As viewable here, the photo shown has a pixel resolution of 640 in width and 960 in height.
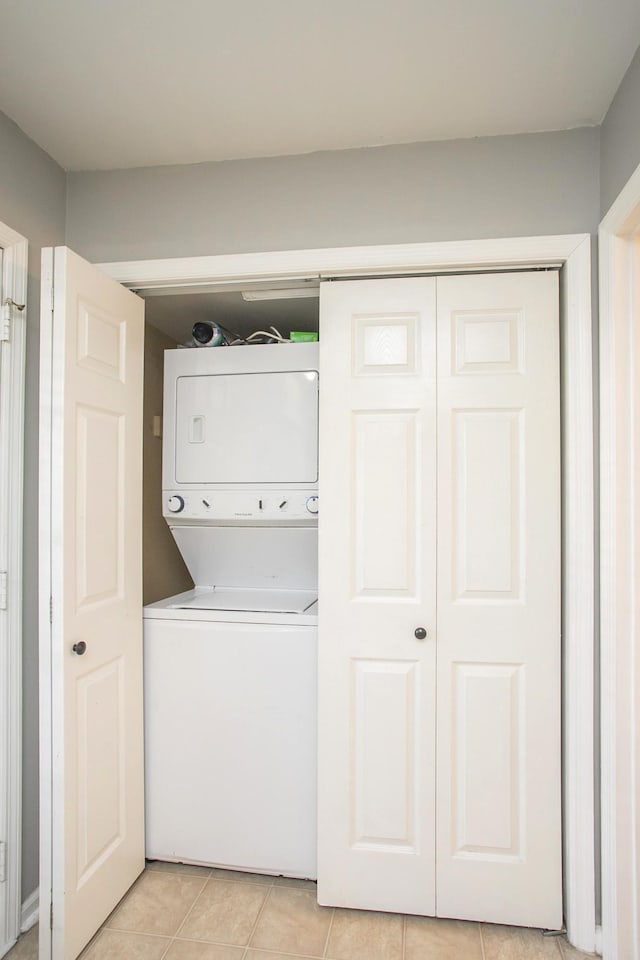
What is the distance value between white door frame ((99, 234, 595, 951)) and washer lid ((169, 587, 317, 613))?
3.12 ft

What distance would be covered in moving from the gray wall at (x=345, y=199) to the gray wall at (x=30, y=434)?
197 millimetres

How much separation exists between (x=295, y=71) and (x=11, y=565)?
1656 mm

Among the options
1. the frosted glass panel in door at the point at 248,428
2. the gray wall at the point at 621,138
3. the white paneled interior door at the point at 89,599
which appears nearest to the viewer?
the gray wall at the point at 621,138

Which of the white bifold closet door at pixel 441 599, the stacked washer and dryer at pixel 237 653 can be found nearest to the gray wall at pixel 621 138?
the white bifold closet door at pixel 441 599

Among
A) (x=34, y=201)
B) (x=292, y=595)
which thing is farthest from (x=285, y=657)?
(x=34, y=201)

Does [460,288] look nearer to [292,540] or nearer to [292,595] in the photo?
[292,540]

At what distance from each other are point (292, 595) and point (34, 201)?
68.9 inches

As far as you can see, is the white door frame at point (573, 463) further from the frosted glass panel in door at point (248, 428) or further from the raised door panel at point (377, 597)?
the frosted glass panel in door at point (248, 428)

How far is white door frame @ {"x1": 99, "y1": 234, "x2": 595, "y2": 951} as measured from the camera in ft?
5.71

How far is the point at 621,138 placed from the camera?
1609 millimetres

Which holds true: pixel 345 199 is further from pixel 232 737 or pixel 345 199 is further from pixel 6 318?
pixel 232 737

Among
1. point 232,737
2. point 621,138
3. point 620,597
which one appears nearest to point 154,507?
point 232,737

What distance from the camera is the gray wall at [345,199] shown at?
71.8 inches

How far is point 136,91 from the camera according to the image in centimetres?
166
